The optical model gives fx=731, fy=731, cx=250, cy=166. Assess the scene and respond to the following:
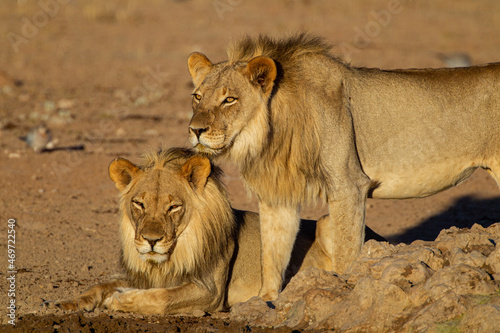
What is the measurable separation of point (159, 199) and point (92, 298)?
875mm

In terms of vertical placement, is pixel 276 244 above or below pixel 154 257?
above

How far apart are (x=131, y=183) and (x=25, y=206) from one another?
10.2ft

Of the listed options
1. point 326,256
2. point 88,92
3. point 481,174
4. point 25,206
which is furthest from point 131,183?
point 88,92

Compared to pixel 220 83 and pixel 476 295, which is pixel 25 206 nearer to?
pixel 220 83

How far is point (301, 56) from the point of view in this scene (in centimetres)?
521

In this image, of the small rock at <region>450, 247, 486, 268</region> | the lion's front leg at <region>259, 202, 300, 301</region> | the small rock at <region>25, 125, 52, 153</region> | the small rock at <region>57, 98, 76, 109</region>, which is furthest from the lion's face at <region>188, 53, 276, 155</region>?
the small rock at <region>57, 98, 76, 109</region>

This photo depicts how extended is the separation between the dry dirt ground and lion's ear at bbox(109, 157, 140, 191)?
960 millimetres

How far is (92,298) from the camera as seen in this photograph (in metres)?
5.12

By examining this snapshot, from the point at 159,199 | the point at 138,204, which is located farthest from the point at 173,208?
the point at 138,204

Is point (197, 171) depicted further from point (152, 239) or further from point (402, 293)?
point (402, 293)

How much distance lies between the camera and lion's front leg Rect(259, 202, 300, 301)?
5434 mm

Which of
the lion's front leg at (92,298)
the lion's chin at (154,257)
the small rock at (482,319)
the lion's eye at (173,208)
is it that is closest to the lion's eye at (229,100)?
the lion's eye at (173,208)

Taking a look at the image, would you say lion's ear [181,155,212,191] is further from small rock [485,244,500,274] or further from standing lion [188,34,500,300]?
small rock [485,244,500,274]

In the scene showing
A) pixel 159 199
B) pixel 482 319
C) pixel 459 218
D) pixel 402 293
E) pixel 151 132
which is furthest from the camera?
pixel 151 132
